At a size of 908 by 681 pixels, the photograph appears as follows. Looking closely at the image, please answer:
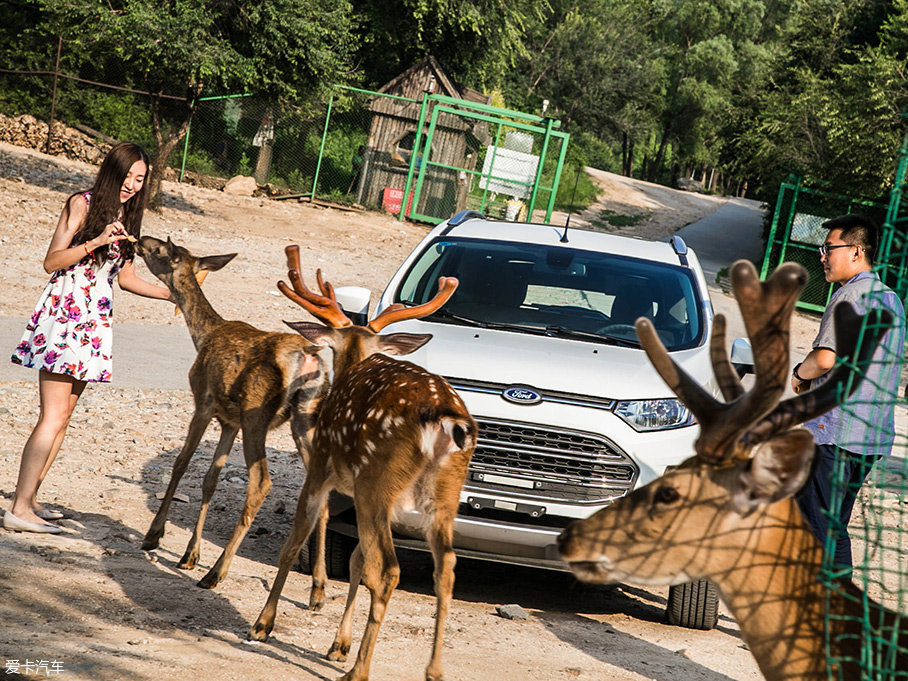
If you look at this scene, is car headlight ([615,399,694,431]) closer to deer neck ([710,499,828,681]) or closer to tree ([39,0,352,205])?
deer neck ([710,499,828,681])

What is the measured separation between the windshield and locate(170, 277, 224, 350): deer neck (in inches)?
52.3

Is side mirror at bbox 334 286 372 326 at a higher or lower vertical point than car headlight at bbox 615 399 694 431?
higher

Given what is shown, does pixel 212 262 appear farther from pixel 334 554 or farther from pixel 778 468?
pixel 778 468

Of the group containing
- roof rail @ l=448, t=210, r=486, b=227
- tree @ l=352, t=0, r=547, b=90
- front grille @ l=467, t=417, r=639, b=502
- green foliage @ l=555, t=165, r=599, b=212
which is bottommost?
front grille @ l=467, t=417, r=639, b=502

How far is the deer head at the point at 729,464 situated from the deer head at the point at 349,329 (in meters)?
2.78

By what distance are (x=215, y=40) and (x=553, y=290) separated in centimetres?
1434

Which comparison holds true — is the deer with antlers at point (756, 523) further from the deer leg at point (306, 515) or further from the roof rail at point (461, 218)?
the roof rail at point (461, 218)

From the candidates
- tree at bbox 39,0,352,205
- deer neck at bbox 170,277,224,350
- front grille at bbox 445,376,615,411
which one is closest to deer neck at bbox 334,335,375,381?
front grille at bbox 445,376,615,411

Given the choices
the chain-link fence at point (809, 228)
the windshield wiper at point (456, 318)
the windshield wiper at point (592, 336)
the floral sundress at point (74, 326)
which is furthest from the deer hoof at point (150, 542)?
the chain-link fence at point (809, 228)

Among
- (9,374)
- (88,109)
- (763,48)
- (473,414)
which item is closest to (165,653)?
(473,414)

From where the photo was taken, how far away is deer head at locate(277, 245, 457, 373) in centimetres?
568

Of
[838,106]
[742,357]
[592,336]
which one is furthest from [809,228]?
[592,336]

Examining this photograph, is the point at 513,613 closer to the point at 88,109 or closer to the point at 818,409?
the point at 818,409

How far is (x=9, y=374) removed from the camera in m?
9.14
